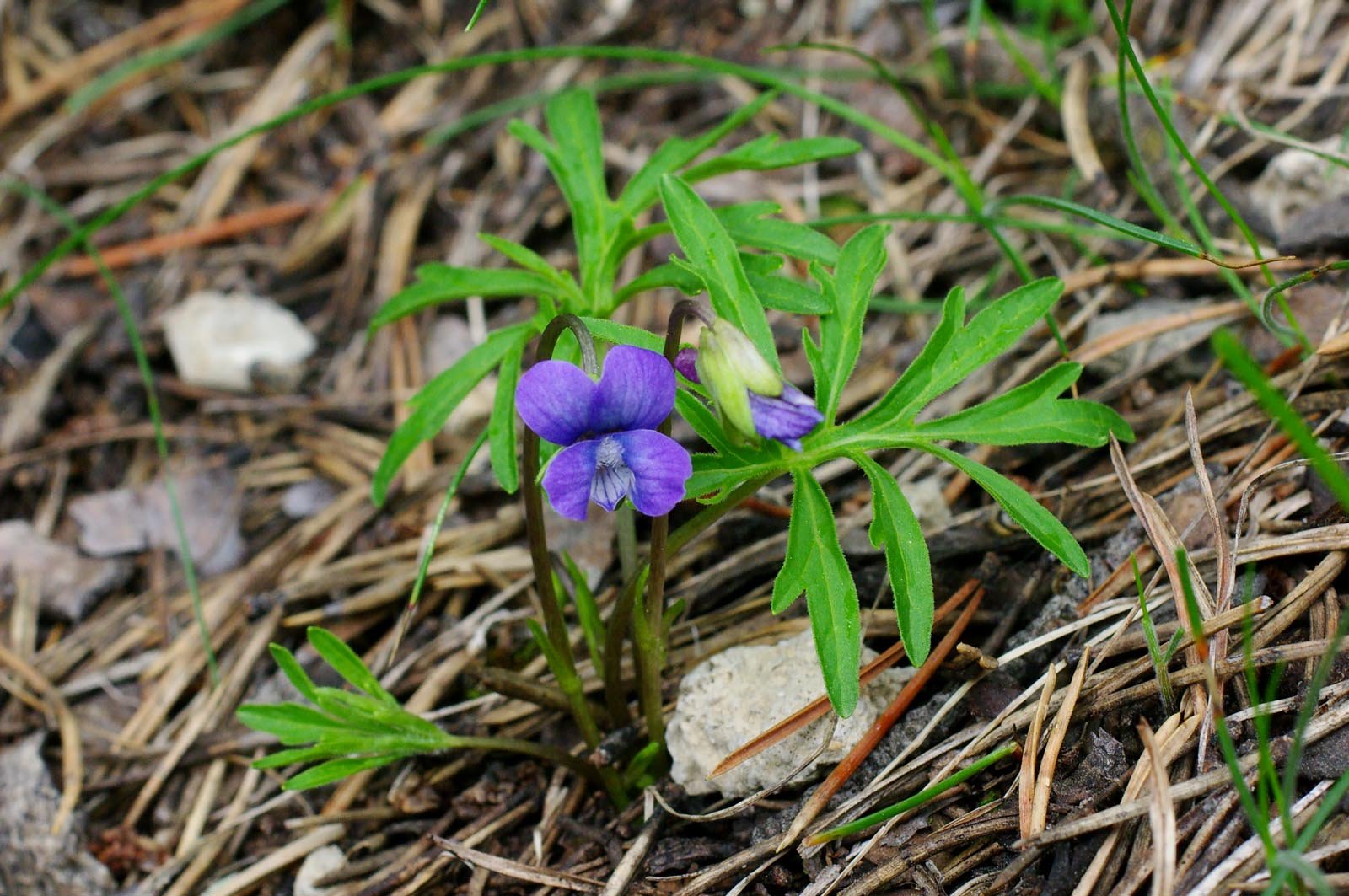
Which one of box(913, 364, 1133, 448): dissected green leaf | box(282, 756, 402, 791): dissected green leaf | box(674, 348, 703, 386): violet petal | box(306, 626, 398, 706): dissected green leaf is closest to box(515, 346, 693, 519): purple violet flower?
box(674, 348, 703, 386): violet petal

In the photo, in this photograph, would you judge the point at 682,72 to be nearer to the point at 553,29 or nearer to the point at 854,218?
the point at 553,29

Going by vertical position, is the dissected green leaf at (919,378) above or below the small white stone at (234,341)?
below

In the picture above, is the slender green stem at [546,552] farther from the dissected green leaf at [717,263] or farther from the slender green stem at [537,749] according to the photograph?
the dissected green leaf at [717,263]

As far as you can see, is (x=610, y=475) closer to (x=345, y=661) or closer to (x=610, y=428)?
(x=610, y=428)

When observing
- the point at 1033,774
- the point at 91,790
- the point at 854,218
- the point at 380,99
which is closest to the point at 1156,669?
the point at 1033,774

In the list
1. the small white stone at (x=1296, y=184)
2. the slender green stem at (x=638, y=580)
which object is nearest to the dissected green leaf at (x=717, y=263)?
the slender green stem at (x=638, y=580)

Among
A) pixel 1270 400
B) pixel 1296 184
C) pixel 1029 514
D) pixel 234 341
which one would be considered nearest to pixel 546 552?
pixel 1029 514
